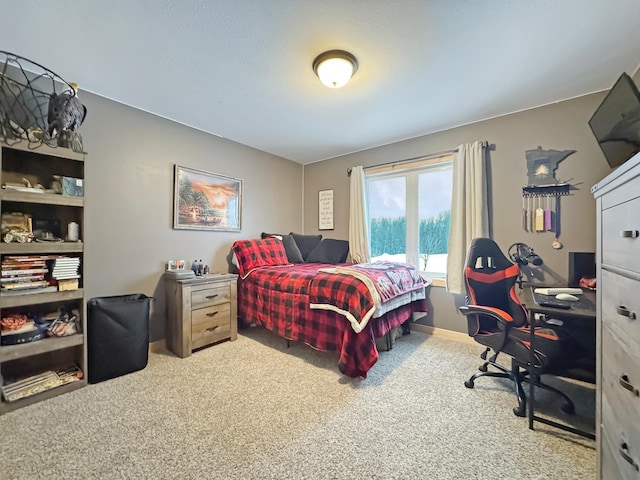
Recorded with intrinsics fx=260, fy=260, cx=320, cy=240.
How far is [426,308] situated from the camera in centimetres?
312

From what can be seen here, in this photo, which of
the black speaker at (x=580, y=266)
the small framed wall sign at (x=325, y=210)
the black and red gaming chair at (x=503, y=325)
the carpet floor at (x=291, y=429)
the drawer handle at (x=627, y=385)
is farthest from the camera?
the small framed wall sign at (x=325, y=210)

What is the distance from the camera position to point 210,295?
107 inches

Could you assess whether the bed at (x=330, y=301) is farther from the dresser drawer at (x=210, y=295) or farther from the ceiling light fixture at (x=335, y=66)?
the ceiling light fixture at (x=335, y=66)

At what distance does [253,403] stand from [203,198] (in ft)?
7.59

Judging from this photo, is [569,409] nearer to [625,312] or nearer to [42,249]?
[625,312]

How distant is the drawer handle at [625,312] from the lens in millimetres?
794

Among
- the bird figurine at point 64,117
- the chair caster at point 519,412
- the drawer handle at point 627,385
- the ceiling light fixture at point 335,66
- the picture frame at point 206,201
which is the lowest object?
the chair caster at point 519,412

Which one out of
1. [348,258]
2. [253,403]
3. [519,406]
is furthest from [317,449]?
[348,258]

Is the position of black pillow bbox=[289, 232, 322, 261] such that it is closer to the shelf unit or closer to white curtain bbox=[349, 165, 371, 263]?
white curtain bbox=[349, 165, 371, 263]

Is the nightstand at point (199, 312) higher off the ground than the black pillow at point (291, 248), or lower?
lower

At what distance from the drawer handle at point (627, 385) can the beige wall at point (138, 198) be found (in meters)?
2.98

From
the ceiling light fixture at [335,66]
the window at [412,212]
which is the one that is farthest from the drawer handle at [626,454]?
the window at [412,212]

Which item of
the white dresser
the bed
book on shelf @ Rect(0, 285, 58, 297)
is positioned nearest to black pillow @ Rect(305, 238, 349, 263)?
the bed

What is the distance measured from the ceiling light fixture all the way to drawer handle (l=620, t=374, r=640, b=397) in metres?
2.12
